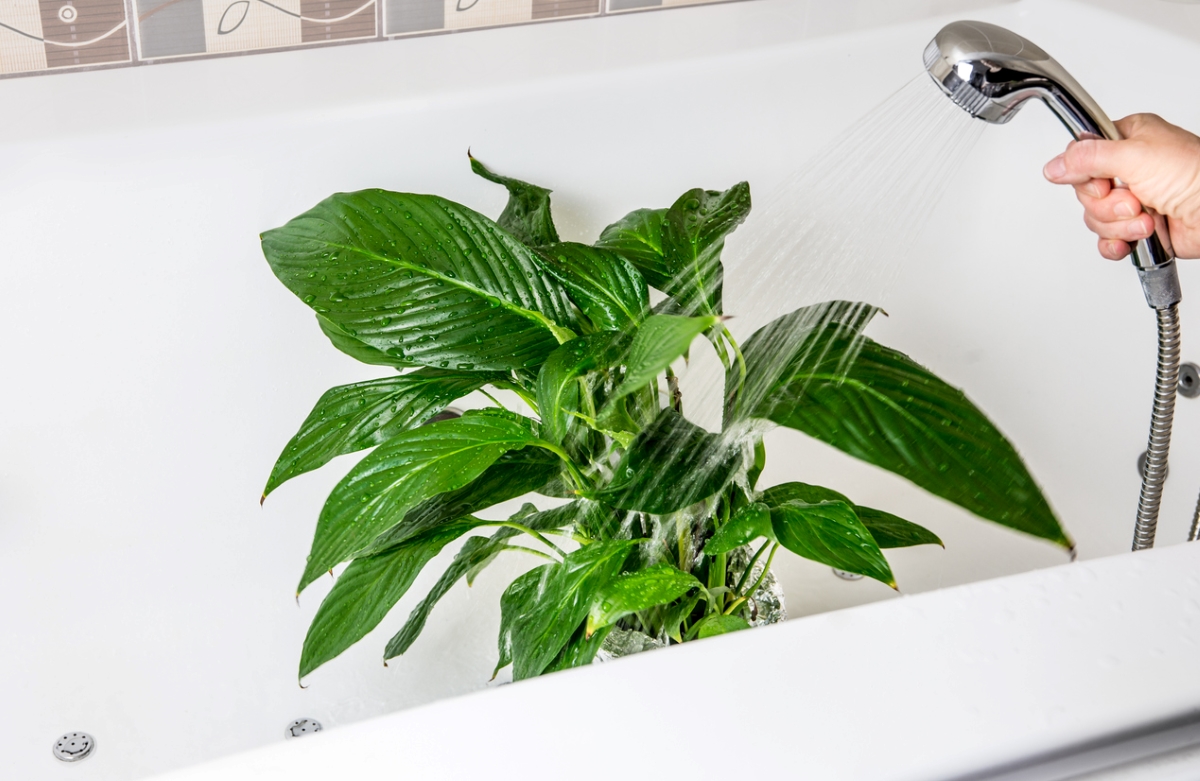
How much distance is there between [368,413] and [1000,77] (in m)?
0.47

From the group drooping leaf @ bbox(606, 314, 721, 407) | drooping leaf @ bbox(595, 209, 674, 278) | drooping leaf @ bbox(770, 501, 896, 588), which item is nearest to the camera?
drooping leaf @ bbox(606, 314, 721, 407)

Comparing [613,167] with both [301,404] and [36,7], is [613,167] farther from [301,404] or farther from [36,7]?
[36,7]

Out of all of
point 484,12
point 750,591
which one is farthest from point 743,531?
point 484,12

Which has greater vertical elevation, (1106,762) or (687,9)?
(687,9)

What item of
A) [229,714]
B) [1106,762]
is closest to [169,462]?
[229,714]

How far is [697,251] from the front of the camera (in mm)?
825

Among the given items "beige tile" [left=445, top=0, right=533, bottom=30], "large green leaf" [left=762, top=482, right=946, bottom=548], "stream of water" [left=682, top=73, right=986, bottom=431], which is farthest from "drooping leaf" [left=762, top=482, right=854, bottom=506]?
"beige tile" [left=445, top=0, right=533, bottom=30]

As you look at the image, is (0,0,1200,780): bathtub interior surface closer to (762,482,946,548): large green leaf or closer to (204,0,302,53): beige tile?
(204,0,302,53): beige tile

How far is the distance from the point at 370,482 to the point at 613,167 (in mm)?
509

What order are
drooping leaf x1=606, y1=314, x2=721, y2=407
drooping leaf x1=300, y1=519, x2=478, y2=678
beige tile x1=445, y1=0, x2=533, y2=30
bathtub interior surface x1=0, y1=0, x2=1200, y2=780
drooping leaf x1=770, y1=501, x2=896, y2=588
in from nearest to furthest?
drooping leaf x1=606, y1=314, x2=721, y2=407 < drooping leaf x1=770, y1=501, x2=896, y2=588 < drooping leaf x1=300, y1=519, x2=478, y2=678 < bathtub interior surface x1=0, y1=0, x2=1200, y2=780 < beige tile x1=445, y1=0, x2=533, y2=30

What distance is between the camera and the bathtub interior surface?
966 mm

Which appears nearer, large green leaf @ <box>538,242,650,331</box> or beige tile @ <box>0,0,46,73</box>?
large green leaf @ <box>538,242,650,331</box>

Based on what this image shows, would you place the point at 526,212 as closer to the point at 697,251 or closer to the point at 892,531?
the point at 697,251

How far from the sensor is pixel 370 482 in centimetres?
70
